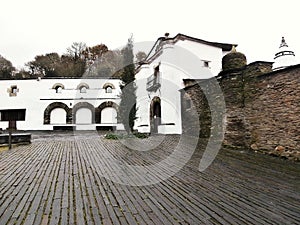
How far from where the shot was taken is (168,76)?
1586 centimetres

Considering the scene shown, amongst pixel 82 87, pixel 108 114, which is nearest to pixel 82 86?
pixel 82 87

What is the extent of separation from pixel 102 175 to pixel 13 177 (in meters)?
1.97

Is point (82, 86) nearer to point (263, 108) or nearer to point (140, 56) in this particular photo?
point (140, 56)

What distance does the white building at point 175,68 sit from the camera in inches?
606

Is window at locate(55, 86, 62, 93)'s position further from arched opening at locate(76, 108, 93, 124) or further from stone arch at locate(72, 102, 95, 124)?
arched opening at locate(76, 108, 93, 124)

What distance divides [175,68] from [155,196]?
12235 mm

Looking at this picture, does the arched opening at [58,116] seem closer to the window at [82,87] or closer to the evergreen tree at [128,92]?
the window at [82,87]

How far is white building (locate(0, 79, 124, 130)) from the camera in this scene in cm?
2530

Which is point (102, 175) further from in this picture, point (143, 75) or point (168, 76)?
point (143, 75)

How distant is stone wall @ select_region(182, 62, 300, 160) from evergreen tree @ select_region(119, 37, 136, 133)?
17.7 ft

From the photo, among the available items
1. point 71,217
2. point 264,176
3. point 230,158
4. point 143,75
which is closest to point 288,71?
point 230,158

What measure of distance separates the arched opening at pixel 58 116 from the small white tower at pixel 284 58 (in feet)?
69.4

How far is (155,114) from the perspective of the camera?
1872 centimetres

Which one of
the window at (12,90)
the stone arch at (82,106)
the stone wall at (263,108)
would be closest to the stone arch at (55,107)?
the stone arch at (82,106)
